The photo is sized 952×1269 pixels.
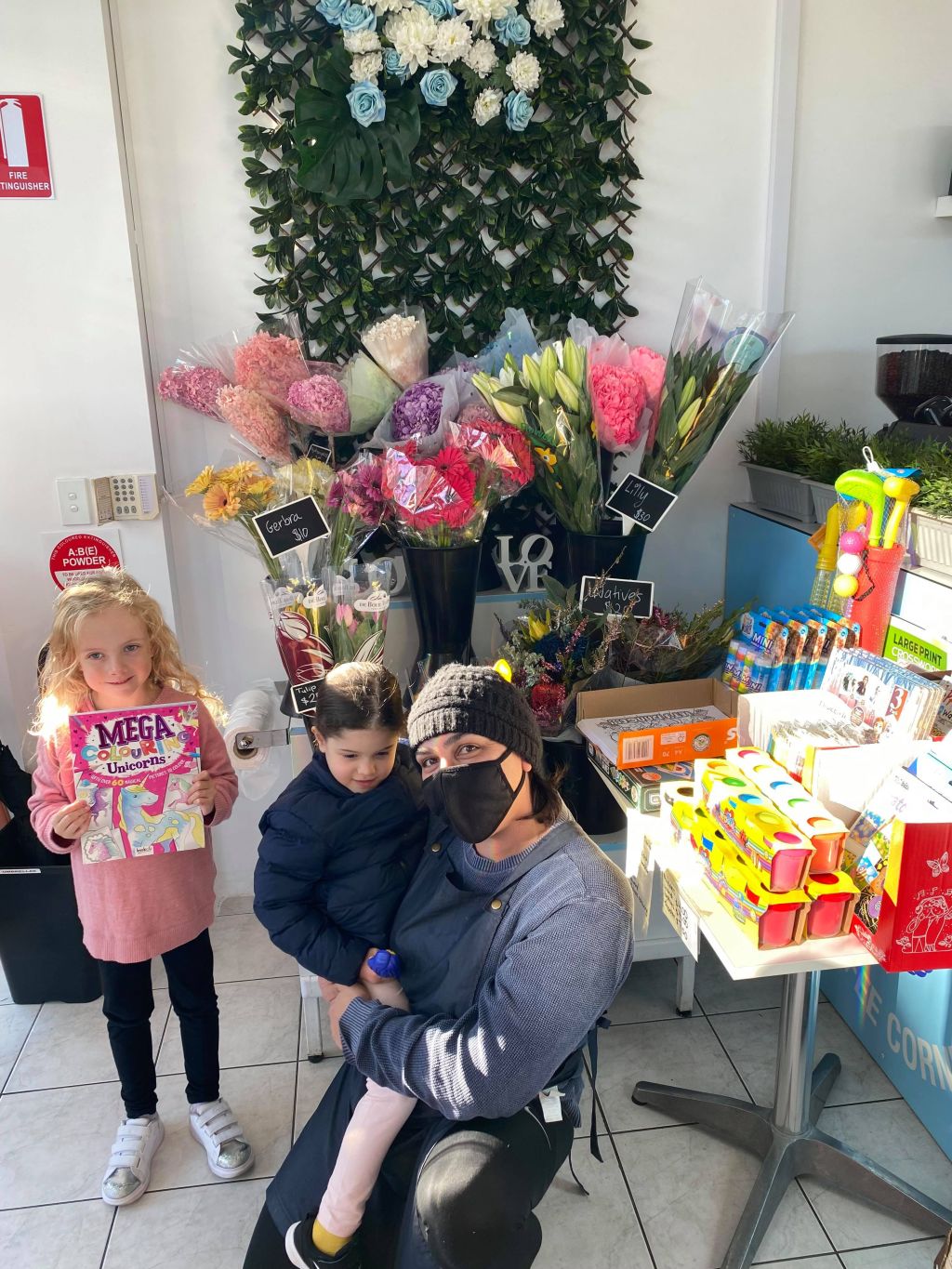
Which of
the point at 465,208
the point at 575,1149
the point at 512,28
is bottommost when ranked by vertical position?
the point at 575,1149

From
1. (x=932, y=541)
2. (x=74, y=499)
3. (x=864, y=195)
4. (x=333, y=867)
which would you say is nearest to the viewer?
(x=333, y=867)

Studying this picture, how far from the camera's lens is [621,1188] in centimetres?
181

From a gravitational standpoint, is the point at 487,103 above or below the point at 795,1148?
above

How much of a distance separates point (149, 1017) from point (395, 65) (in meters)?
2.25

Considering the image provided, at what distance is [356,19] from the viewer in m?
2.17

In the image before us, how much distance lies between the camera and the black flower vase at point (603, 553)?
2195 mm

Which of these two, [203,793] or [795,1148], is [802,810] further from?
[203,793]

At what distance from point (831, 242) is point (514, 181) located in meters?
0.95

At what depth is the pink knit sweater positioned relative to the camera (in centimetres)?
175

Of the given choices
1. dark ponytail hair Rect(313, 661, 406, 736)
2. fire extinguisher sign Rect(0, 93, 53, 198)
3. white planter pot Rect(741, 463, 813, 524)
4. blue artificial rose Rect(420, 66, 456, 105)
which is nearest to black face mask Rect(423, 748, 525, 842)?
dark ponytail hair Rect(313, 661, 406, 736)

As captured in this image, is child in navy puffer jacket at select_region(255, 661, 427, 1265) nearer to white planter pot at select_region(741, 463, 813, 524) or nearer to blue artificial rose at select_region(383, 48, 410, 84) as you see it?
white planter pot at select_region(741, 463, 813, 524)

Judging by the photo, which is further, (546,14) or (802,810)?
(546,14)

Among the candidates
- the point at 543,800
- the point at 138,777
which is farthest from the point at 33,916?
the point at 543,800

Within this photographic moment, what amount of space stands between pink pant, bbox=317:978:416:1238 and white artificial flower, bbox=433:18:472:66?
7.44ft
